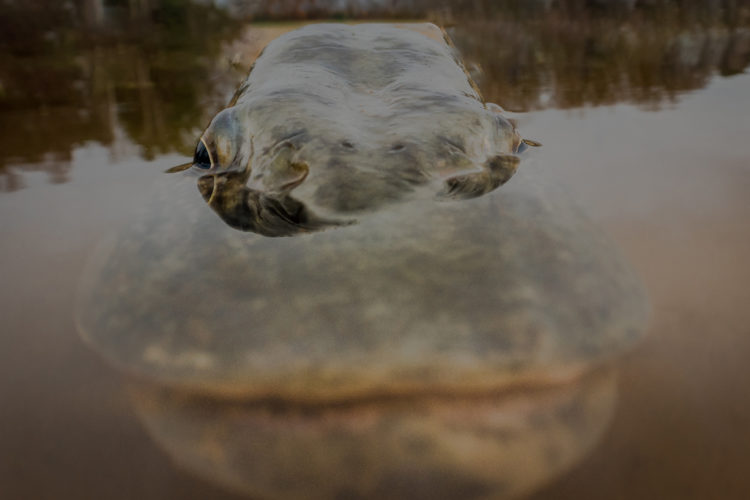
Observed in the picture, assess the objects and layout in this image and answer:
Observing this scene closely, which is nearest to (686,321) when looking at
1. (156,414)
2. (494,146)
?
Answer: (494,146)

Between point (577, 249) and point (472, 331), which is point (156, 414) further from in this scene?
point (577, 249)

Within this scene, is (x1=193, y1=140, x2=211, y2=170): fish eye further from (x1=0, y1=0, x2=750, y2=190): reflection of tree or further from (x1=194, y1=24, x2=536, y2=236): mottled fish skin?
(x1=0, y1=0, x2=750, y2=190): reflection of tree

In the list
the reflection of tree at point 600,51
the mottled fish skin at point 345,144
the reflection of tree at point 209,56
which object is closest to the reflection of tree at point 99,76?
the reflection of tree at point 209,56

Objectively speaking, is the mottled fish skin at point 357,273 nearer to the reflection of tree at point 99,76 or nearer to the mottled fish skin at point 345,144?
the mottled fish skin at point 345,144

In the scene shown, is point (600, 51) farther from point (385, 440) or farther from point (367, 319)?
point (385, 440)

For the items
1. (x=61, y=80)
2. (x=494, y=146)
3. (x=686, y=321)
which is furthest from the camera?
(x=61, y=80)

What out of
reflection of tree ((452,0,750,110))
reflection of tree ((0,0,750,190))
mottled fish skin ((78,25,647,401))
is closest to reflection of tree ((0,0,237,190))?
reflection of tree ((0,0,750,190))
